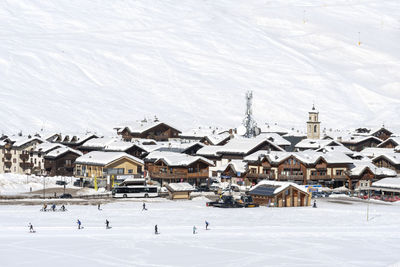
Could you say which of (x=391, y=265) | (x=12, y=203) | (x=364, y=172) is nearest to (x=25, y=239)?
(x=12, y=203)

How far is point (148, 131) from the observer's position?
140 meters

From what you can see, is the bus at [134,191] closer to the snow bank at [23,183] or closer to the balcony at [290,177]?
the snow bank at [23,183]

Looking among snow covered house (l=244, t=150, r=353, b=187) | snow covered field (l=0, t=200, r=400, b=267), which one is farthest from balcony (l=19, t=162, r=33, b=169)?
snow covered field (l=0, t=200, r=400, b=267)

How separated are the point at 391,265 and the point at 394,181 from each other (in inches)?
1595

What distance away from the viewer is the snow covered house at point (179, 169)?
94625 mm

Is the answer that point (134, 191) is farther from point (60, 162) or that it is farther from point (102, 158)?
point (60, 162)

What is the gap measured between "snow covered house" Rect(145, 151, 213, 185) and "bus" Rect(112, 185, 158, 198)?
10576 millimetres

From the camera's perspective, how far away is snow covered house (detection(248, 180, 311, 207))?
76.3m

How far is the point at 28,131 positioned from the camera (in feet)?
617

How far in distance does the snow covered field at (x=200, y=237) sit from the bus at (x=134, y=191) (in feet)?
25.1

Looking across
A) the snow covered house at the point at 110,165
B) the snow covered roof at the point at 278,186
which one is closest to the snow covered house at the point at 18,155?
the snow covered house at the point at 110,165

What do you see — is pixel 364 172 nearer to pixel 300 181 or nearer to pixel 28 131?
pixel 300 181

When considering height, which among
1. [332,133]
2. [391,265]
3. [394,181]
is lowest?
[391,265]

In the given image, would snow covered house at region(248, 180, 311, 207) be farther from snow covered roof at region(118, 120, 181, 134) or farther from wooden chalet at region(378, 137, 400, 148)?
snow covered roof at region(118, 120, 181, 134)
